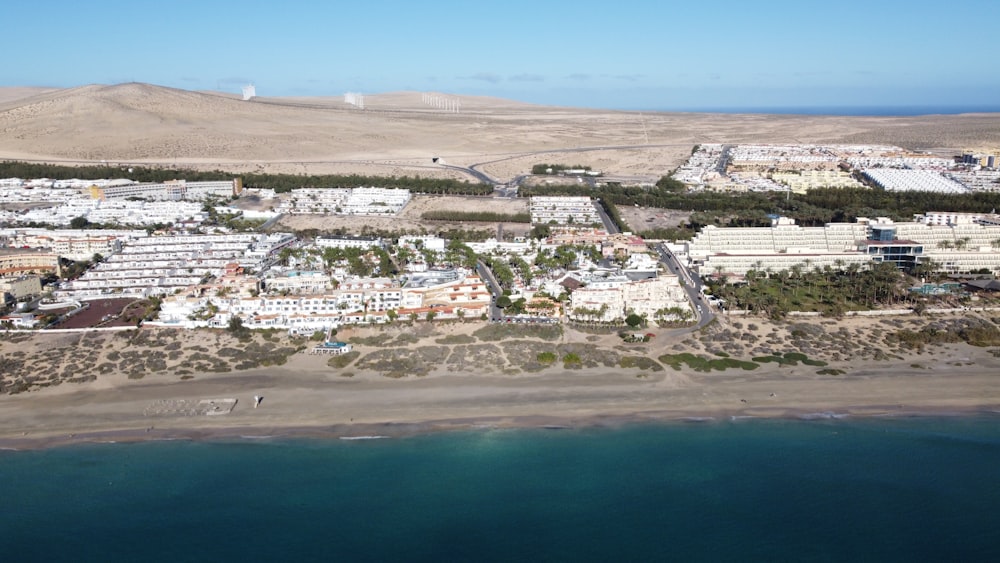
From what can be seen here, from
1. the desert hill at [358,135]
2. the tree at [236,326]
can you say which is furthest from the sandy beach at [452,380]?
the desert hill at [358,135]

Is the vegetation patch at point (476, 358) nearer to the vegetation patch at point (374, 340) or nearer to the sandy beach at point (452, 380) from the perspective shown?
the sandy beach at point (452, 380)

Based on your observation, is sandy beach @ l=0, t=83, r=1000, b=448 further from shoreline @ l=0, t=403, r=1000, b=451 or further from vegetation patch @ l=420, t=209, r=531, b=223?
vegetation patch @ l=420, t=209, r=531, b=223

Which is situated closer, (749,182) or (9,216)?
(9,216)

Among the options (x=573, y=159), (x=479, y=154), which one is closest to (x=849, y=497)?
(x=573, y=159)

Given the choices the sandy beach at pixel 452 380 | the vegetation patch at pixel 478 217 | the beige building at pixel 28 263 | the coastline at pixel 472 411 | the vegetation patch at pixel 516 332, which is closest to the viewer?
the coastline at pixel 472 411

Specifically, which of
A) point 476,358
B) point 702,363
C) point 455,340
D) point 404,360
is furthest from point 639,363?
point 404,360

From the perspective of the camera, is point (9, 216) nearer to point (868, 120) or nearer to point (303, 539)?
point (303, 539)
